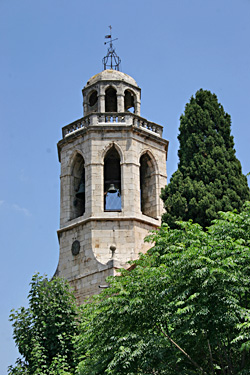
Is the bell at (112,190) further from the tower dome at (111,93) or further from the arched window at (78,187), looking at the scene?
the tower dome at (111,93)

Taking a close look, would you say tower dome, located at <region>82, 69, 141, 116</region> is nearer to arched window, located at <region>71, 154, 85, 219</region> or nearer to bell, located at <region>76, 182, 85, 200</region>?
arched window, located at <region>71, 154, 85, 219</region>

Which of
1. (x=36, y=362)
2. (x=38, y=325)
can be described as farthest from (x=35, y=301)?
(x=36, y=362)

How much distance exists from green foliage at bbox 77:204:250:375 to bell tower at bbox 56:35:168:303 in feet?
25.3

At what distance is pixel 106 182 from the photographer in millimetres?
28391

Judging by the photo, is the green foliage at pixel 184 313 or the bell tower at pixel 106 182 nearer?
the green foliage at pixel 184 313

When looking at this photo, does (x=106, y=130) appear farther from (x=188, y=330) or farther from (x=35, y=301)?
(x=188, y=330)

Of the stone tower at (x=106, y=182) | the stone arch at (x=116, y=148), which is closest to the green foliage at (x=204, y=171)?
the stone tower at (x=106, y=182)

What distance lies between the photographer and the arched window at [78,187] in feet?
92.2

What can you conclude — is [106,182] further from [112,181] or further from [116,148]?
[116,148]

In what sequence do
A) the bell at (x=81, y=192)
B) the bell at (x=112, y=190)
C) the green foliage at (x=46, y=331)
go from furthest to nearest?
1. the bell at (x=81, y=192)
2. the bell at (x=112, y=190)
3. the green foliage at (x=46, y=331)

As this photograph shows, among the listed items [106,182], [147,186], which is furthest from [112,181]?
[147,186]

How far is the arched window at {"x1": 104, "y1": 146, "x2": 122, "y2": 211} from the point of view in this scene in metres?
27.4

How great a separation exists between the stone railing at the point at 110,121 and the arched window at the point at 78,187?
1.27m

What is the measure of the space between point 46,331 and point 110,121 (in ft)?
33.0
